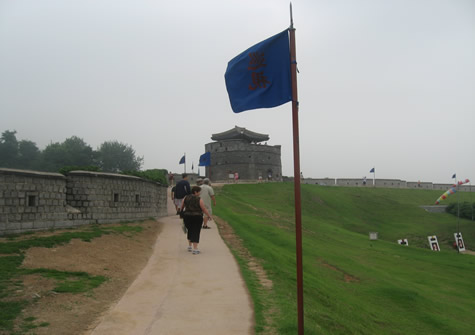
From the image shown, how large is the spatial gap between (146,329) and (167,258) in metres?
4.16

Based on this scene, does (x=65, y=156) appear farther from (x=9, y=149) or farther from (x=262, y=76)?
(x=262, y=76)

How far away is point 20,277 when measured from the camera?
19.8 feet

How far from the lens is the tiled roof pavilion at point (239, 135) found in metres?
50.2

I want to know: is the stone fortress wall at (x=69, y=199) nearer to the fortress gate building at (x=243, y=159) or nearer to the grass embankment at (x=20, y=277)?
the grass embankment at (x=20, y=277)

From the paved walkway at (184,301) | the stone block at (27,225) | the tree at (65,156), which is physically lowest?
the paved walkway at (184,301)

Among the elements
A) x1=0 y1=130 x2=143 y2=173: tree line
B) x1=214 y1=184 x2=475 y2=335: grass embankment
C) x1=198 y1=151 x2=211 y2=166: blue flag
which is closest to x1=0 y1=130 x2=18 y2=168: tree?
x1=0 y1=130 x2=143 y2=173: tree line

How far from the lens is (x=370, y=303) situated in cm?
905

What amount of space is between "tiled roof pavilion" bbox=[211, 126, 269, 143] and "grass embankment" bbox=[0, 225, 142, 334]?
40718 mm

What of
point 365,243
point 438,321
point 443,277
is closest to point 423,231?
point 365,243

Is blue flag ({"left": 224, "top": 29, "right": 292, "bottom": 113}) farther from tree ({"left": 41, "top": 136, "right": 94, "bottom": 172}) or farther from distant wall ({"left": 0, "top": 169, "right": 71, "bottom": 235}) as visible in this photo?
tree ({"left": 41, "top": 136, "right": 94, "bottom": 172})

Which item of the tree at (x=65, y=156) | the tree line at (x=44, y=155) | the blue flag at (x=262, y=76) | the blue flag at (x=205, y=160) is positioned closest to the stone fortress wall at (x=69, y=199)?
the blue flag at (x=262, y=76)

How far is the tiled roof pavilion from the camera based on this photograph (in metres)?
50.2

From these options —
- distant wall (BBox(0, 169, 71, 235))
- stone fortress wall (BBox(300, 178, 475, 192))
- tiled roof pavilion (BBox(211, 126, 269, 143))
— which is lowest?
distant wall (BBox(0, 169, 71, 235))

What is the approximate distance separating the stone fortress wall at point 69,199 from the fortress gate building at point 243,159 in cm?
2948
